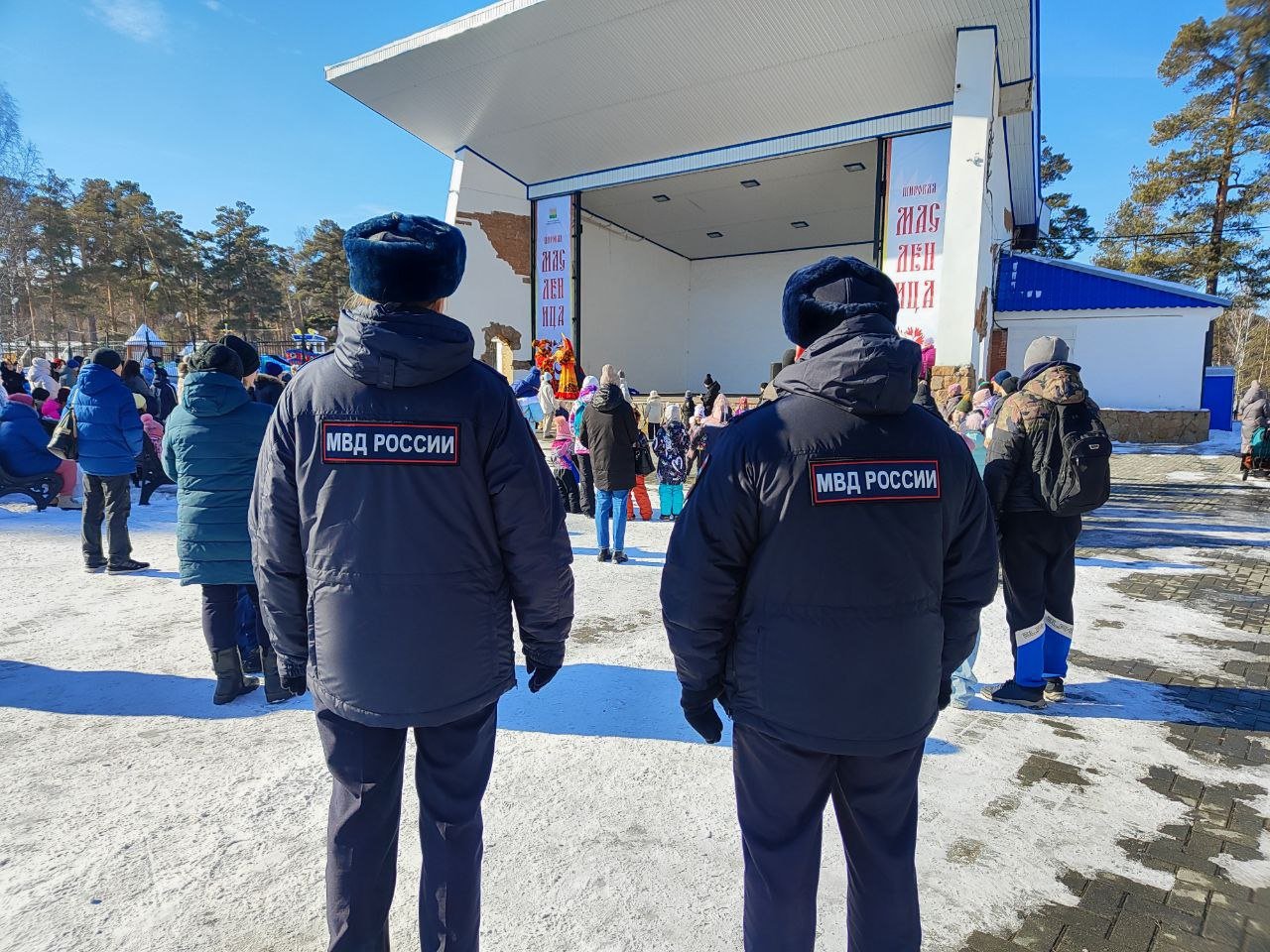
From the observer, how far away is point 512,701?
3.46 metres

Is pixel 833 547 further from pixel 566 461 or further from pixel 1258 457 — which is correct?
pixel 1258 457

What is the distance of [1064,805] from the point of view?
2.66 m

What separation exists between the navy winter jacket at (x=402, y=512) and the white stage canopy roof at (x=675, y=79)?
14094 mm

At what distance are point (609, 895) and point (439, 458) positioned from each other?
1.50 meters

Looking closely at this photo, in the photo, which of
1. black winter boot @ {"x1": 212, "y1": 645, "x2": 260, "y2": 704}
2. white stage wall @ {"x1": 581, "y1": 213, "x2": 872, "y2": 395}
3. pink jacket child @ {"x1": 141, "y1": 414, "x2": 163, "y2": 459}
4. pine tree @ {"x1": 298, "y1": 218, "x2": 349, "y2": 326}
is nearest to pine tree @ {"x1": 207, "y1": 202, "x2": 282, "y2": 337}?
pine tree @ {"x1": 298, "y1": 218, "x2": 349, "y2": 326}

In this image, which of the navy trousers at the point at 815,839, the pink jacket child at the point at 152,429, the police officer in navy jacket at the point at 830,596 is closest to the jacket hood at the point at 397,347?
the police officer in navy jacket at the point at 830,596

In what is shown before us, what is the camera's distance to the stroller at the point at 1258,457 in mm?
11328

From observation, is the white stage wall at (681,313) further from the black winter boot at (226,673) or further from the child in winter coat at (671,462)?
the black winter boot at (226,673)

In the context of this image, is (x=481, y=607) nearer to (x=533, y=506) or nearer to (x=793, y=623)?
(x=533, y=506)

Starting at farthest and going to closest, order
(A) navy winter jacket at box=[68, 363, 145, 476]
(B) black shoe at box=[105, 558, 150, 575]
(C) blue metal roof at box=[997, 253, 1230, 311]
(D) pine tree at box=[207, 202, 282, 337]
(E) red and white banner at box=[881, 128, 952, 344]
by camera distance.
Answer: (D) pine tree at box=[207, 202, 282, 337]
(C) blue metal roof at box=[997, 253, 1230, 311]
(E) red and white banner at box=[881, 128, 952, 344]
(B) black shoe at box=[105, 558, 150, 575]
(A) navy winter jacket at box=[68, 363, 145, 476]

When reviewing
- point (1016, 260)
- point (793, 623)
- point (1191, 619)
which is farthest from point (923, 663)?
point (1016, 260)

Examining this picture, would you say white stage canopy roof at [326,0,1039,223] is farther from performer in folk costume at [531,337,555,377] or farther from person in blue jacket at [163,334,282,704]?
person in blue jacket at [163,334,282,704]

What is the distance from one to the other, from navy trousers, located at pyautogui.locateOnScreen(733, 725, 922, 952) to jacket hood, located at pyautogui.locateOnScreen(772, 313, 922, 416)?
2.62 feet

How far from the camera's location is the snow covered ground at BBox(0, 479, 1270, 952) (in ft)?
6.71
